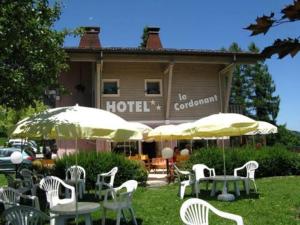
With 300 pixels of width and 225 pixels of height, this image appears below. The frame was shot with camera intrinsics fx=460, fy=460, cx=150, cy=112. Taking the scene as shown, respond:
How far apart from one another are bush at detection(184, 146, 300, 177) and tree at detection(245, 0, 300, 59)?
16.0m

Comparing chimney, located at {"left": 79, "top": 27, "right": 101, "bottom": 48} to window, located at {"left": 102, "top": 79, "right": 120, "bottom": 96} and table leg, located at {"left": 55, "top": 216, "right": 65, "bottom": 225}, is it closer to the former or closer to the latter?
window, located at {"left": 102, "top": 79, "right": 120, "bottom": 96}

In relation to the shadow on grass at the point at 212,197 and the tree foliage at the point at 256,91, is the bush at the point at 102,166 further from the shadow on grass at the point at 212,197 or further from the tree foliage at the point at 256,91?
the tree foliage at the point at 256,91

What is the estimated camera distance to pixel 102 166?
52.8ft

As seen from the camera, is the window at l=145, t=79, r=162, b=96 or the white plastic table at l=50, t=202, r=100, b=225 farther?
the window at l=145, t=79, r=162, b=96

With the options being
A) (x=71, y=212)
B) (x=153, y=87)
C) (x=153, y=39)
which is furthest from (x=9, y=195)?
(x=153, y=39)

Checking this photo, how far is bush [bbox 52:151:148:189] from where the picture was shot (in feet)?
52.2

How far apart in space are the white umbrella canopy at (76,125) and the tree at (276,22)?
5.95 m

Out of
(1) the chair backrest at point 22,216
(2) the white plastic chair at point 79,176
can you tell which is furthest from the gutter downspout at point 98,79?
(1) the chair backrest at point 22,216

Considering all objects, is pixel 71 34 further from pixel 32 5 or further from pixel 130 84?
pixel 130 84

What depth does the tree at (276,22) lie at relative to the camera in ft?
5.61

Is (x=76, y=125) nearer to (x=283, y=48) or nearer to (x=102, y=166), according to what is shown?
(x=283, y=48)

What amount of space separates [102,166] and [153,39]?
13900mm

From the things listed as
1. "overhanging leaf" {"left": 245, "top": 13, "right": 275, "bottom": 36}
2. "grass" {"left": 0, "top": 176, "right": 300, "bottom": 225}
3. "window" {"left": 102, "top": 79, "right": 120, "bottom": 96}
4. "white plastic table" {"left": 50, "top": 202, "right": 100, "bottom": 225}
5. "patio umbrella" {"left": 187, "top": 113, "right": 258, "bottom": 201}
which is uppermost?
"window" {"left": 102, "top": 79, "right": 120, "bottom": 96}

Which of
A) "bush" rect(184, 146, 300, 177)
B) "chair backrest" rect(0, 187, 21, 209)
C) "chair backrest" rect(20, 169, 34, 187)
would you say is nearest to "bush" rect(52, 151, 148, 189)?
"bush" rect(184, 146, 300, 177)
